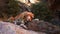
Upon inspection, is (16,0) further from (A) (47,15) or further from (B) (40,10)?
(A) (47,15)

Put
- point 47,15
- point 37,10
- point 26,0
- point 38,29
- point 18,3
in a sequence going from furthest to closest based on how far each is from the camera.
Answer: point 26,0 → point 18,3 → point 37,10 → point 47,15 → point 38,29

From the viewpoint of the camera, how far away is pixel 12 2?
328 inches

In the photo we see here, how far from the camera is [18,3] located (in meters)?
8.52

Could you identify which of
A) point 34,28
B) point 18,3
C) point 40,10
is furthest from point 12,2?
point 34,28

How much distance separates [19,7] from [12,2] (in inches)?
17.1

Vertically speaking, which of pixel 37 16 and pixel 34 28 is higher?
pixel 34 28

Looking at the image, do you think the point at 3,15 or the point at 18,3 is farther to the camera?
the point at 18,3

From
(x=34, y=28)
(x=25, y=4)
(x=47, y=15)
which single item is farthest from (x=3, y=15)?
(x=34, y=28)

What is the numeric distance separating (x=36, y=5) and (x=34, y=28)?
375 centimetres

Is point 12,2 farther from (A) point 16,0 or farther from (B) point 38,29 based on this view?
(B) point 38,29

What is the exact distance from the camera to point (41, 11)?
25.7ft

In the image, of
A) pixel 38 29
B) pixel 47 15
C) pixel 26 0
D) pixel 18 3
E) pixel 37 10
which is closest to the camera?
pixel 38 29

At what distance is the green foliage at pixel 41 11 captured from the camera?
729 cm

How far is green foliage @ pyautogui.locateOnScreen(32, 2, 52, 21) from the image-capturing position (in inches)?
287
